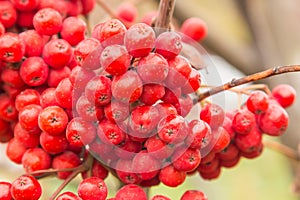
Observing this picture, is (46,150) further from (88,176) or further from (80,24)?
(80,24)

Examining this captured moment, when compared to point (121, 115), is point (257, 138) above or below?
below

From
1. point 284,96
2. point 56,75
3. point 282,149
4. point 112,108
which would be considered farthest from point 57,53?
point 282,149

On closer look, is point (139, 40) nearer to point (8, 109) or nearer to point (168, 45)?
point (168, 45)

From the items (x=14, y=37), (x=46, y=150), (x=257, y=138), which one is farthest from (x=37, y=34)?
(x=257, y=138)

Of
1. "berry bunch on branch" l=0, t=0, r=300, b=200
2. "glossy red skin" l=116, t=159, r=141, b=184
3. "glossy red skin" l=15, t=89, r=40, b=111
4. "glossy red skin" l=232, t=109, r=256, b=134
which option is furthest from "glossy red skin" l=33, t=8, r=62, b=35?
"glossy red skin" l=232, t=109, r=256, b=134

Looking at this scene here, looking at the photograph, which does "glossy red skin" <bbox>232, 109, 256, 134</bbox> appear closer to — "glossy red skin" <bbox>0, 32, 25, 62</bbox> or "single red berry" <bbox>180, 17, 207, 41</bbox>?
"single red berry" <bbox>180, 17, 207, 41</bbox>

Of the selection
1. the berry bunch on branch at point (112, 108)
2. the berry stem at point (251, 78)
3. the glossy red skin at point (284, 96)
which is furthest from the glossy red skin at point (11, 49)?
the glossy red skin at point (284, 96)
